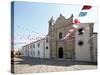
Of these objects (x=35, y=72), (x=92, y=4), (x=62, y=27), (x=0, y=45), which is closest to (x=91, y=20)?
(x=92, y=4)

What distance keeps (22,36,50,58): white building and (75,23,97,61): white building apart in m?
0.43

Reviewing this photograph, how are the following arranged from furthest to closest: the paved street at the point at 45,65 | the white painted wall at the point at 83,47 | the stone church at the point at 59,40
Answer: the white painted wall at the point at 83,47 < the stone church at the point at 59,40 < the paved street at the point at 45,65

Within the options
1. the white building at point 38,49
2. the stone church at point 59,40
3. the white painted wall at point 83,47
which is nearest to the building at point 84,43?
the white painted wall at point 83,47

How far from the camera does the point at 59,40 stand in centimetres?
292

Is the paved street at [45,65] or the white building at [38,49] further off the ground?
the white building at [38,49]

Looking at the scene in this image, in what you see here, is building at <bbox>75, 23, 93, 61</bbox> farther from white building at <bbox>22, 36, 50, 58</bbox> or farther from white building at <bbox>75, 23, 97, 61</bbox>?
white building at <bbox>22, 36, 50, 58</bbox>

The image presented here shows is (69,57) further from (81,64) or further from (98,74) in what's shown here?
(98,74)

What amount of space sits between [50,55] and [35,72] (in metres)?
0.30

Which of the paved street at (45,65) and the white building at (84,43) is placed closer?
the paved street at (45,65)

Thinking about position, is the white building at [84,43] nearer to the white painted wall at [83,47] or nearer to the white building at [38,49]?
the white painted wall at [83,47]

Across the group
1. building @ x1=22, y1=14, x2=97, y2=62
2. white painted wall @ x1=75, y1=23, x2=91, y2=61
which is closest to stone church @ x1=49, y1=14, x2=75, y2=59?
building @ x1=22, y1=14, x2=97, y2=62

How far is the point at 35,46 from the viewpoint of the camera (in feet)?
9.05

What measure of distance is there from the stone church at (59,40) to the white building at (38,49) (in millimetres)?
71

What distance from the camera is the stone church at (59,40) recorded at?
2.90m
